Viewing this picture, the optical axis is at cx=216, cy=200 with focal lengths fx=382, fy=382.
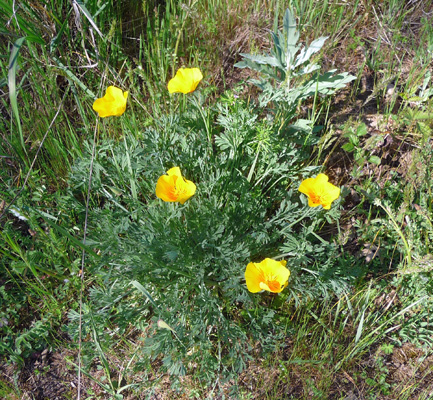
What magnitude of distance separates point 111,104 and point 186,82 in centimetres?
39

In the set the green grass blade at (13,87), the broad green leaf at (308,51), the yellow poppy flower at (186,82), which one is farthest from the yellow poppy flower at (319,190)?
the green grass blade at (13,87)

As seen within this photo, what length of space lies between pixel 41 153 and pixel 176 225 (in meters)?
1.15

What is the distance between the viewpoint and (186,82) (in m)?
1.92

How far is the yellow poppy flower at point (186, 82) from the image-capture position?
1898mm

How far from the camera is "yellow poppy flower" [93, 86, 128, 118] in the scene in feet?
6.08

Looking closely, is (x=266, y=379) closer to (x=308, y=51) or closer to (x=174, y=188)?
(x=174, y=188)

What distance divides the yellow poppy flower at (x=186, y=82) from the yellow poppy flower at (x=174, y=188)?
43 centimetres

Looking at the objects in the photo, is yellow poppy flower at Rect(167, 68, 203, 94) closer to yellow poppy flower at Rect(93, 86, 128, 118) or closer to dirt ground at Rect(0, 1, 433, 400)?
yellow poppy flower at Rect(93, 86, 128, 118)

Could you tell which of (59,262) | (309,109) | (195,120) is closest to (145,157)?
(195,120)

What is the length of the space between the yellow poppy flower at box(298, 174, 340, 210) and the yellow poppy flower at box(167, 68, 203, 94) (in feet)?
2.39

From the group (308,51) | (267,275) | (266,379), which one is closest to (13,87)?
(267,275)

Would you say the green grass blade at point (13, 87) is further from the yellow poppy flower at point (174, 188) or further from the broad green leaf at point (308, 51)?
the broad green leaf at point (308, 51)

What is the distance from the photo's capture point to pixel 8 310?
7.08 ft

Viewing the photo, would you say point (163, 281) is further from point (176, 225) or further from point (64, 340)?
point (64, 340)
